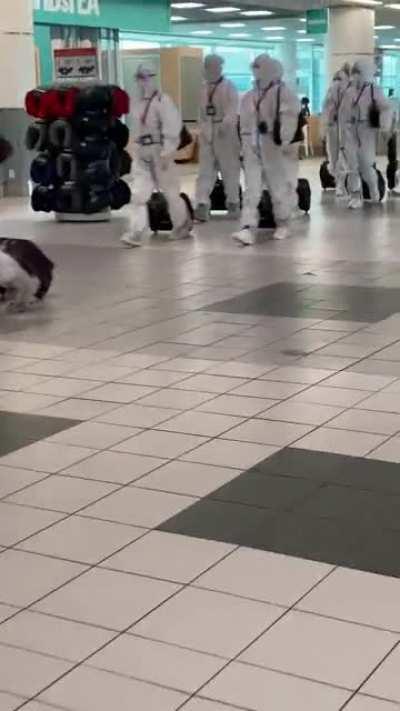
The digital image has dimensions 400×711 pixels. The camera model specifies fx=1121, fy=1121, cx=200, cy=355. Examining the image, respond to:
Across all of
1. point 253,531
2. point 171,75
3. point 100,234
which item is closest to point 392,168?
point 100,234

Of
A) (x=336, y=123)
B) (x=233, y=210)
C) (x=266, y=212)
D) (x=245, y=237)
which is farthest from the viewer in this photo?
(x=336, y=123)

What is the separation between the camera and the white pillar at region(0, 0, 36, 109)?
55.7ft

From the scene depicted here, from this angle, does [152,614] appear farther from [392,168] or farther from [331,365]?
[392,168]

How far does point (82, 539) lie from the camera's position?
12.9 feet

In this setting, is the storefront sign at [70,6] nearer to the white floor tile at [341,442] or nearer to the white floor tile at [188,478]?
the white floor tile at [341,442]

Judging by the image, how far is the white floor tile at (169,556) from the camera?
362 cm

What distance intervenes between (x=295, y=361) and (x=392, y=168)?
1146 centimetres

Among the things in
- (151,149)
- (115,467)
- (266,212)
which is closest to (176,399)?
(115,467)

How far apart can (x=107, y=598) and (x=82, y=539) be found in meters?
0.51

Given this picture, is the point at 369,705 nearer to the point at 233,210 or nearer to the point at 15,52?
the point at 233,210

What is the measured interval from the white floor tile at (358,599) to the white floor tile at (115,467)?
4.09 ft

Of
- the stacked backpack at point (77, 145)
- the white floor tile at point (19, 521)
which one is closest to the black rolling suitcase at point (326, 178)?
the stacked backpack at point (77, 145)

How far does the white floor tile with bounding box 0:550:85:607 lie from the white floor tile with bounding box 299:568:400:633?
796mm

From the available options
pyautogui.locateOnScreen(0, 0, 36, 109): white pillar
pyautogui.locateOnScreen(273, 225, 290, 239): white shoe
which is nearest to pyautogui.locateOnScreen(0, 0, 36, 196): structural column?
pyautogui.locateOnScreen(0, 0, 36, 109): white pillar
